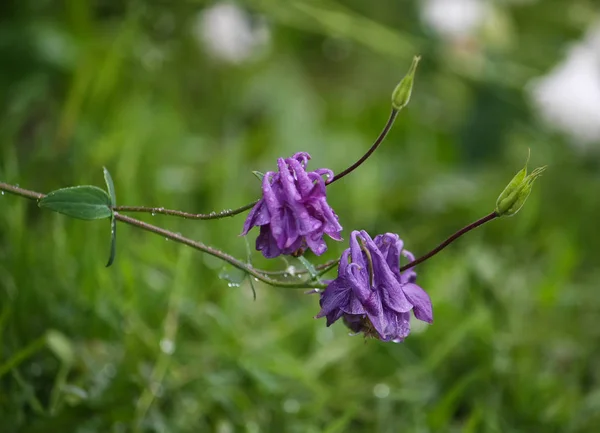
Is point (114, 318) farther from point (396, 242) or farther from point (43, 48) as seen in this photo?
point (43, 48)

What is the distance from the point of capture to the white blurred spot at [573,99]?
51.6 inches

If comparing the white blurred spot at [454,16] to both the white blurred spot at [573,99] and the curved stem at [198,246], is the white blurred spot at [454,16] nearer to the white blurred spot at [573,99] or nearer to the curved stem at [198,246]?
the white blurred spot at [573,99]

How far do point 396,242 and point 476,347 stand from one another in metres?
0.37

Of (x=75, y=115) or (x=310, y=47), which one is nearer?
(x=75, y=115)

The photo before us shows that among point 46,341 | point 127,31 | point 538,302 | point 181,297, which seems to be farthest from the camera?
point 127,31

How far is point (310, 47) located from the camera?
1.74 m

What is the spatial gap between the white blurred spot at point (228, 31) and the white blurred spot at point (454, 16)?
0.29 metres

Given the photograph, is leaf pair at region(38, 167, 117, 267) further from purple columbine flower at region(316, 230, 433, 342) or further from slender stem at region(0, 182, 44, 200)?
purple columbine flower at region(316, 230, 433, 342)

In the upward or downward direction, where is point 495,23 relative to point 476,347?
upward

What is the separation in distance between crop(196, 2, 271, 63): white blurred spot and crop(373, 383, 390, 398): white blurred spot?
696 mm

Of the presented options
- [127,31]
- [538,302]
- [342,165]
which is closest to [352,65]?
[342,165]

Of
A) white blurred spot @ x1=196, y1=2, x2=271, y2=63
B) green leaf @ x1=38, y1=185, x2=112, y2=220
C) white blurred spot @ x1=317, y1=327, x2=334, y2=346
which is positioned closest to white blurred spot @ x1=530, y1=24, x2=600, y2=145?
white blurred spot @ x1=196, y1=2, x2=271, y2=63

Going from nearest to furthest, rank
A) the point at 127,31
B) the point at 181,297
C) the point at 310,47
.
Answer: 1. the point at 181,297
2. the point at 127,31
3. the point at 310,47

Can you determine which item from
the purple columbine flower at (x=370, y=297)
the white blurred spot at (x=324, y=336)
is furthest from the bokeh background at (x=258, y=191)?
the purple columbine flower at (x=370, y=297)
